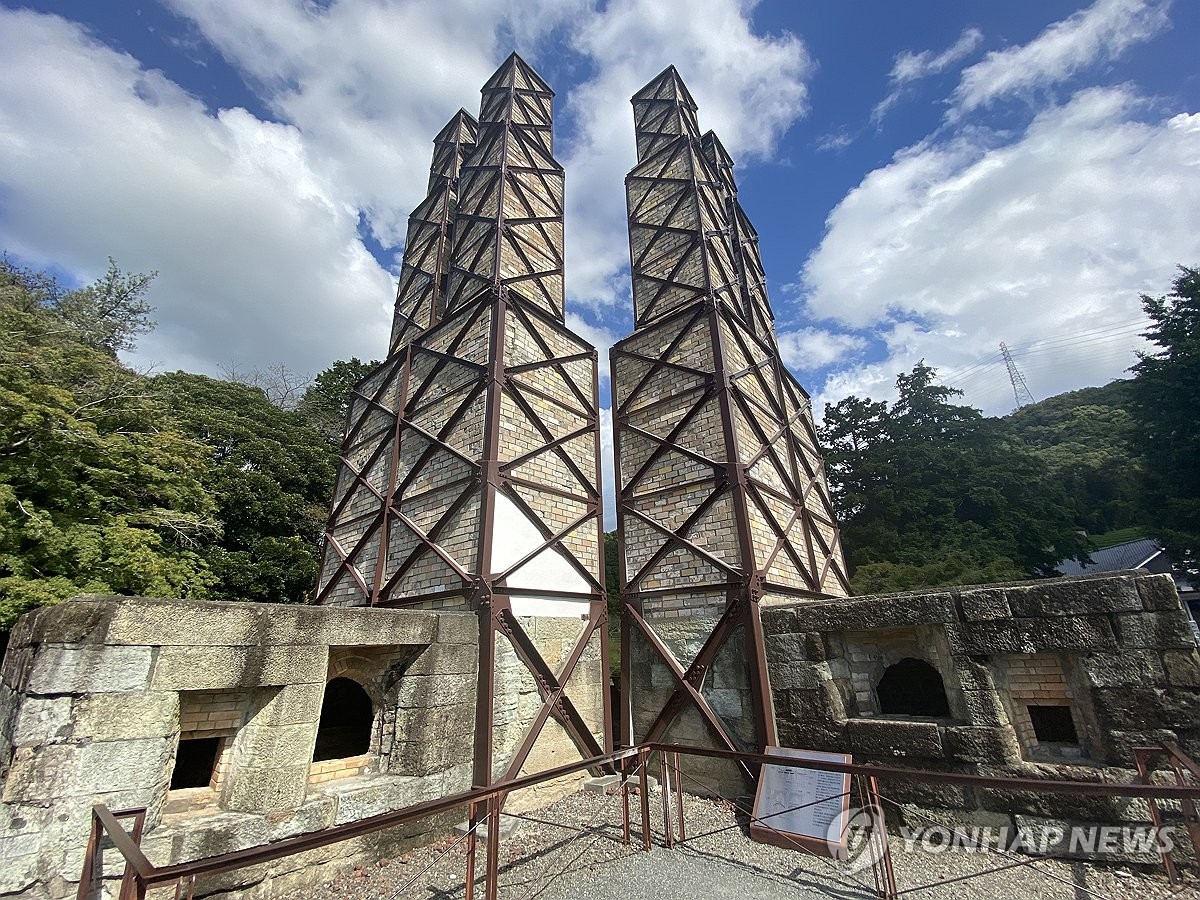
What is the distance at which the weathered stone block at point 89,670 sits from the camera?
11.5 feet

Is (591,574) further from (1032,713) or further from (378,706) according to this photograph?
(1032,713)

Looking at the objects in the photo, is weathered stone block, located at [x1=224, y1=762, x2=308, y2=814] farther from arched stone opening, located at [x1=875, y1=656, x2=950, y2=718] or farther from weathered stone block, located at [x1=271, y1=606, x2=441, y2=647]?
arched stone opening, located at [x1=875, y1=656, x2=950, y2=718]

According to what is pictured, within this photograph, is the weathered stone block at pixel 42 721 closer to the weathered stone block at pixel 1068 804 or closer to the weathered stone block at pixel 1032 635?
the weathered stone block at pixel 1068 804

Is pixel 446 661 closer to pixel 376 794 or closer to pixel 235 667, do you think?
pixel 376 794

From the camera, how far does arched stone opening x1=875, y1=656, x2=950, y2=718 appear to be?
6.62 metres

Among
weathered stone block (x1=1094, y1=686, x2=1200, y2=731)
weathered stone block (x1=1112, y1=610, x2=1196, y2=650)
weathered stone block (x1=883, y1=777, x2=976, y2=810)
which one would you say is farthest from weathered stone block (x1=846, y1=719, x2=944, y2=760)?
weathered stone block (x1=1112, y1=610, x2=1196, y2=650)

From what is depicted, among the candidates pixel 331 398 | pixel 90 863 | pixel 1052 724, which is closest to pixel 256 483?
pixel 331 398

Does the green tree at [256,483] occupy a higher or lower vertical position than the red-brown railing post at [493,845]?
higher

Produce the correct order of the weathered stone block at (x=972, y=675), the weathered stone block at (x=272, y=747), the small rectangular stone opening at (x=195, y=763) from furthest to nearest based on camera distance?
the small rectangular stone opening at (x=195, y=763) → the weathered stone block at (x=972, y=675) → the weathered stone block at (x=272, y=747)

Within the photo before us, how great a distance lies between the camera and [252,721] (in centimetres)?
447

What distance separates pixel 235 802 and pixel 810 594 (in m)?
7.58

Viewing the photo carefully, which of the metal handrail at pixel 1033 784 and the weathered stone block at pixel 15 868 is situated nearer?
the metal handrail at pixel 1033 784
